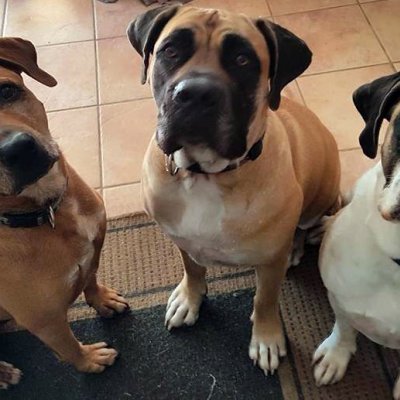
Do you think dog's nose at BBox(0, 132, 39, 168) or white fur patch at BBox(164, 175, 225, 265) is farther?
white fur patch at BBox(164, 175, 225, 265)

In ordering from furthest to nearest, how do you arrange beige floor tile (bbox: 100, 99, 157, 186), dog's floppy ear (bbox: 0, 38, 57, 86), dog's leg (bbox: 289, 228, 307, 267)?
beige floor tile (bbox: 100, 99, 157, 186) → dog's leg (bbox: 289, 228, 307, 267) → dog's floppy ear (bbox: 0, 38, 57, 86)

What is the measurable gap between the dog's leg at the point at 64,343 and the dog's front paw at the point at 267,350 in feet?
1.36

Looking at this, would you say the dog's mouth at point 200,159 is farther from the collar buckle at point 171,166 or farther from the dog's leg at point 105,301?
the dog's leg at point 105,301

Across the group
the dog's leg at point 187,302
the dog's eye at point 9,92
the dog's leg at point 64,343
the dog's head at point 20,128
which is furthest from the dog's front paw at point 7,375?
the dog's eye at point 9,92

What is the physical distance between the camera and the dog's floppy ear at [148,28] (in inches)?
53.2

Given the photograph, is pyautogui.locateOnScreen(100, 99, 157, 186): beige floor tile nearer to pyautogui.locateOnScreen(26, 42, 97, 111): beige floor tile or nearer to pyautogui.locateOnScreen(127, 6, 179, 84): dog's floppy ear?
pyautogui.locateOnScreen(26, 42, 97, 111): beige floor tile

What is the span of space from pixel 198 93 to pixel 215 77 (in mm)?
60

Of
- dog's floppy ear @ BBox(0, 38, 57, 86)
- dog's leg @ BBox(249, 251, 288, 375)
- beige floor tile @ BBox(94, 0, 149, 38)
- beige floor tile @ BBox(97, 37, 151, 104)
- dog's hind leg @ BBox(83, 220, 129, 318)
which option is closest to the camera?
dog's floppy ear @ BBox(0, 38, 57, 86)

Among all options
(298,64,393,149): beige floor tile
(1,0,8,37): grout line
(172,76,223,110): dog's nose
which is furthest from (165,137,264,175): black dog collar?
(1,0,8,37): grout line

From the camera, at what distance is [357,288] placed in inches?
55.0

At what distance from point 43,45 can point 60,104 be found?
16.7 inches

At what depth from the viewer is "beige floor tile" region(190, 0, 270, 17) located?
2816 mm

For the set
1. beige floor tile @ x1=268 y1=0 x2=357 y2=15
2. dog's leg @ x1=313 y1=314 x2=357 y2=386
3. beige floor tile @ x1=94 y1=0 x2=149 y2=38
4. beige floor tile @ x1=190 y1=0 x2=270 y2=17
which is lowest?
dog's leg @ x1=313 y1=314 x2=357 y2=386

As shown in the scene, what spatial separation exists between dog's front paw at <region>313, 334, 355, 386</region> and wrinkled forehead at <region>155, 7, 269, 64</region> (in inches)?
33.9
